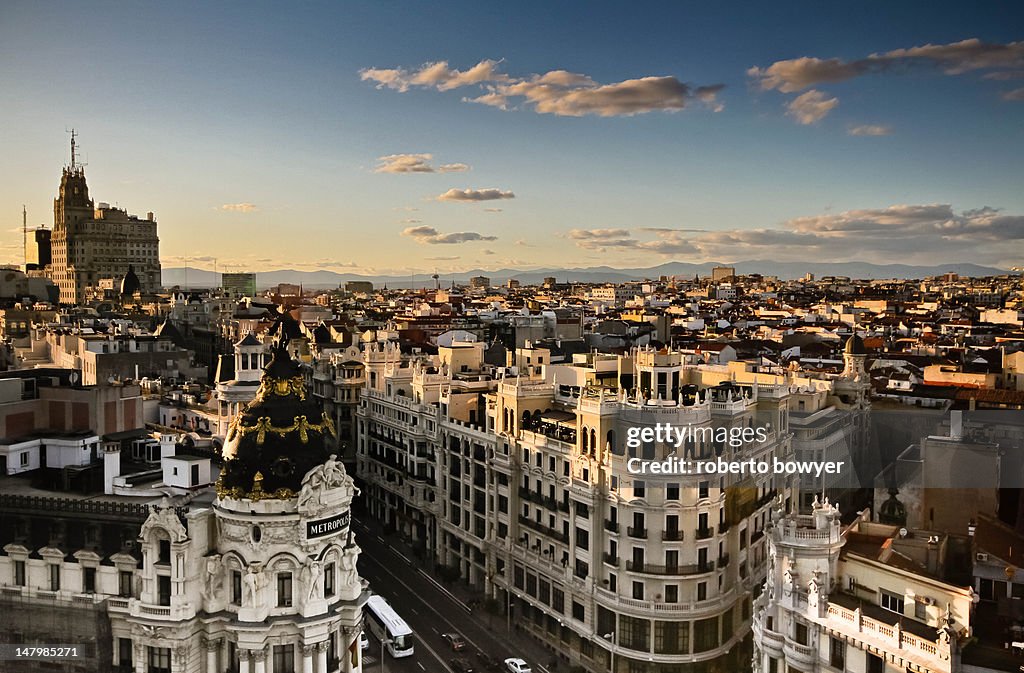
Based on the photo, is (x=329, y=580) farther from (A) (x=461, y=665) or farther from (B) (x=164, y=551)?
(A) (x=461, y=665)

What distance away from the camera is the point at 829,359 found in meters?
59.2

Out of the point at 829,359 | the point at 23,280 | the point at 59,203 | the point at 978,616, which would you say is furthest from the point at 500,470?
the point at 23,280

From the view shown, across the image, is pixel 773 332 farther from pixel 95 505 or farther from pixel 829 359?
pixel 95 505

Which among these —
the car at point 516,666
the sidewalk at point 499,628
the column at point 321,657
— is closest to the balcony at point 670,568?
the sidewalk at point 499,628

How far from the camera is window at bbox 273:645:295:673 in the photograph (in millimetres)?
23734

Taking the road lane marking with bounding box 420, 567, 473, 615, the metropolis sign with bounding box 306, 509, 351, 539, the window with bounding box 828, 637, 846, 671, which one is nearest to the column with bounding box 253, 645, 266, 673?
the metropolis sign with bounding box 306, 509, 351, 539

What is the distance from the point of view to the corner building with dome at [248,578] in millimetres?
23406

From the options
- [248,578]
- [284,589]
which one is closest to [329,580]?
[284,589]

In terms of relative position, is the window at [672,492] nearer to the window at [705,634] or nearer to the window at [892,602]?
the window at [705,634]

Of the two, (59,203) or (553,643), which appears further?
(59,203)

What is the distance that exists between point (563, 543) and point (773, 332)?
53.1 meters

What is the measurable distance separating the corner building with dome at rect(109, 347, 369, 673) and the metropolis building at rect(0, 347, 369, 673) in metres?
0.03

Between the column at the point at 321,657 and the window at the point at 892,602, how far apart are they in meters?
15.3

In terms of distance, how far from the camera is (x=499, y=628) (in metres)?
37.0
